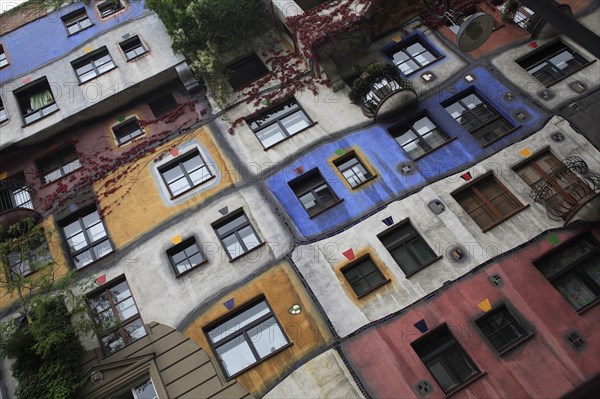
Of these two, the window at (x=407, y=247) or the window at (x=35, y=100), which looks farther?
the window at (x=35, y=100)

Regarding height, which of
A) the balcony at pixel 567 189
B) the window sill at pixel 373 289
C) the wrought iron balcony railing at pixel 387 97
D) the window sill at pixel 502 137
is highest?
the wrought iron balcony railing at pixel 387 97

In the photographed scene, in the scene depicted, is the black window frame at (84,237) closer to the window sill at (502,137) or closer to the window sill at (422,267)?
A: the window sill at (422,267)

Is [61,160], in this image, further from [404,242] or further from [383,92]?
[404,242]

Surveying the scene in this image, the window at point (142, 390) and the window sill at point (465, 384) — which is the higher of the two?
the window at point (142, 390)

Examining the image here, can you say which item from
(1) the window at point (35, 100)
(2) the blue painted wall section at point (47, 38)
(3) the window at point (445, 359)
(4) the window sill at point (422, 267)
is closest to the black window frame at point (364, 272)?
(4) the window sill at point (422, 267)

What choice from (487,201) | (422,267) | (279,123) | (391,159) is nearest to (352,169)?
(391,159)

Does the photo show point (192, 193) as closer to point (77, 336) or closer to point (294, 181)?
point (294, 181)

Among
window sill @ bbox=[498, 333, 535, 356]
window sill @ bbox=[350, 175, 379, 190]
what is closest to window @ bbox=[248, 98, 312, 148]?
window sill @ bbox=[350, 175, 379, 190]

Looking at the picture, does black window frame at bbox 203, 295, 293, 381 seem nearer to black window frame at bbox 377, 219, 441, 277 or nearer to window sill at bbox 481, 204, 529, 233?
black window frame at bbox 377, 219, 441, 277
